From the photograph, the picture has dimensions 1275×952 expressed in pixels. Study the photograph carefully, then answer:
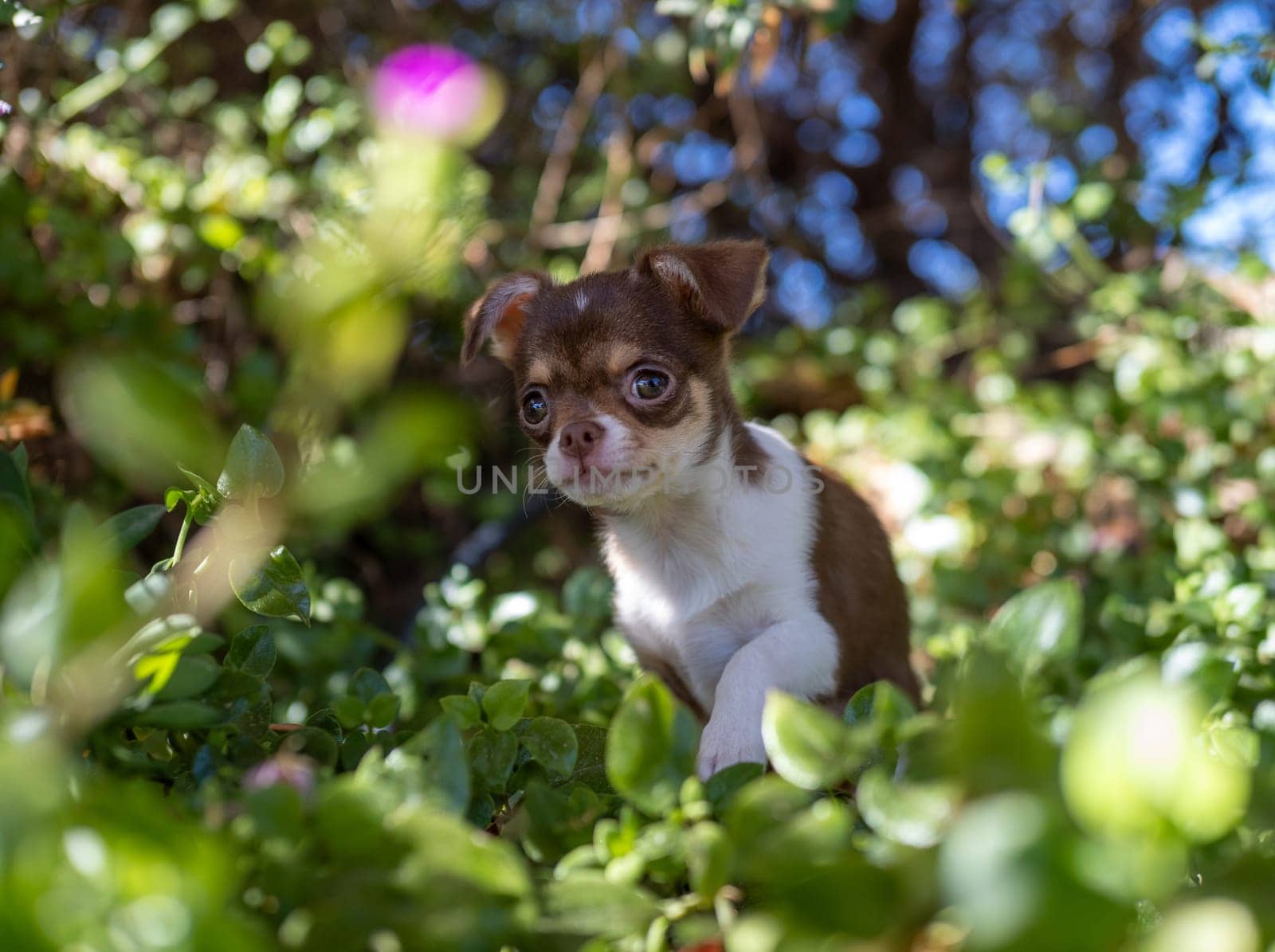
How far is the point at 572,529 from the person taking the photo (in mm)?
5070

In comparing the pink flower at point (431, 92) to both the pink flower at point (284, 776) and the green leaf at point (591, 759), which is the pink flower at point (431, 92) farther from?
the pink flower at point (284, 776)

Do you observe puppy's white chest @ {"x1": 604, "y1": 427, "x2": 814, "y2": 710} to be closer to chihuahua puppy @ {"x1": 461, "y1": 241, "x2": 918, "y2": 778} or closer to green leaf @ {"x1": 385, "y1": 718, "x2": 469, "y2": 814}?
chihuahua puppy @ {"x1": 461, "y1": 241, "x2": 918, "y2": 778}

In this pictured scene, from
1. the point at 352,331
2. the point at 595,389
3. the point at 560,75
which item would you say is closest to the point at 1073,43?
the point at 560,75

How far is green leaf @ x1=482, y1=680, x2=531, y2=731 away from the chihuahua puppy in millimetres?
837

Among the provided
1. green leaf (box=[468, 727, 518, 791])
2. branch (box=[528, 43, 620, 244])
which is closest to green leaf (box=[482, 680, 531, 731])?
green leaf (box=[468, 727, 518, 791])

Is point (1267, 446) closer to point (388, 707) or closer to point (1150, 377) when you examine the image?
point (1150, 377)

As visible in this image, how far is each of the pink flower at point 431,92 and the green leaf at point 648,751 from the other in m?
2.12

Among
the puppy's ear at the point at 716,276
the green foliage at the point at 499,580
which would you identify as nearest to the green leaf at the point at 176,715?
the green foliage at the point at 499,580

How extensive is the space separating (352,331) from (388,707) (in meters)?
0.66

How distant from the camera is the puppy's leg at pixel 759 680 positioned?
2.17 metres

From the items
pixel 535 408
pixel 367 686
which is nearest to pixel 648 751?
pixel 367 686

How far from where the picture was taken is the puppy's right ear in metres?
2.80

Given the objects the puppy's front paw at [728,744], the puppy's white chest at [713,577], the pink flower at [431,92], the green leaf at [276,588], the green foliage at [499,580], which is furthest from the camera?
the pink flower at [431,92]

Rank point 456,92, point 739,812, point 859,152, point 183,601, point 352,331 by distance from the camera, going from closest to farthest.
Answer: point 739,812 < point 352,331 < point 183,601 < point 456,92 < point 859,152
